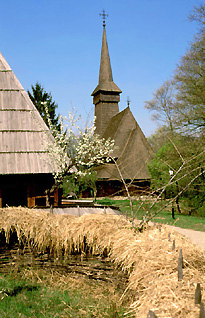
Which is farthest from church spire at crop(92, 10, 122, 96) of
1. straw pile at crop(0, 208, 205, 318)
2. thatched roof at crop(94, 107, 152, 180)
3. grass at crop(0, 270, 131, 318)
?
grass at crop(0, 270, 131, 318)

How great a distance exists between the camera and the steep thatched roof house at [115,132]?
31.3m

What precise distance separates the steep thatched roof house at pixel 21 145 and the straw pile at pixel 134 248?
292 cm

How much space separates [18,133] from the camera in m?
13.7

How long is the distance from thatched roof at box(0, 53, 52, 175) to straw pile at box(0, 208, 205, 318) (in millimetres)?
2890

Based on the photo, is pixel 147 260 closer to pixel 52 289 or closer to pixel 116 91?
pixel 52 289

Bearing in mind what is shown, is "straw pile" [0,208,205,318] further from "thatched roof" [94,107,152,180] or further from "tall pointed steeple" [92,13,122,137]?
"tall pointed steeple" [92,13,122,137]

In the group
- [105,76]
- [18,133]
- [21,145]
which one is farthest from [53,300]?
[105,76]

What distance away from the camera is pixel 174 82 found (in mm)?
22047

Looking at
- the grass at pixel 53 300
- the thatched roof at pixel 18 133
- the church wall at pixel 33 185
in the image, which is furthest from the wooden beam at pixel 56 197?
the grass at pixel 53 300

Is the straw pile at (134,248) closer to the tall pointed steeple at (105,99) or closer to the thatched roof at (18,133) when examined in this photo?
the thatched roof at (18,133)

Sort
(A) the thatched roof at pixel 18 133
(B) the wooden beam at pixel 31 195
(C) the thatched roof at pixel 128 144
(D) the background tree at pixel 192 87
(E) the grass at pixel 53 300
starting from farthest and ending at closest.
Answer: (C) the thatched roof at pixel 128 144 < (D) the background tree at pixel 192 87 < (B) the wooden beam at pixel 31 195 < (A) the thatched roof at pixel 18 133 < (E) the grass at pixel 53 300

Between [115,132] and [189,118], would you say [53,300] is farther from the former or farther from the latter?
[115,132]

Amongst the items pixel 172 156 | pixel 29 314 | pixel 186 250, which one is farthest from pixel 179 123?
pixel 29 314

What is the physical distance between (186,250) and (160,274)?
924 mm
